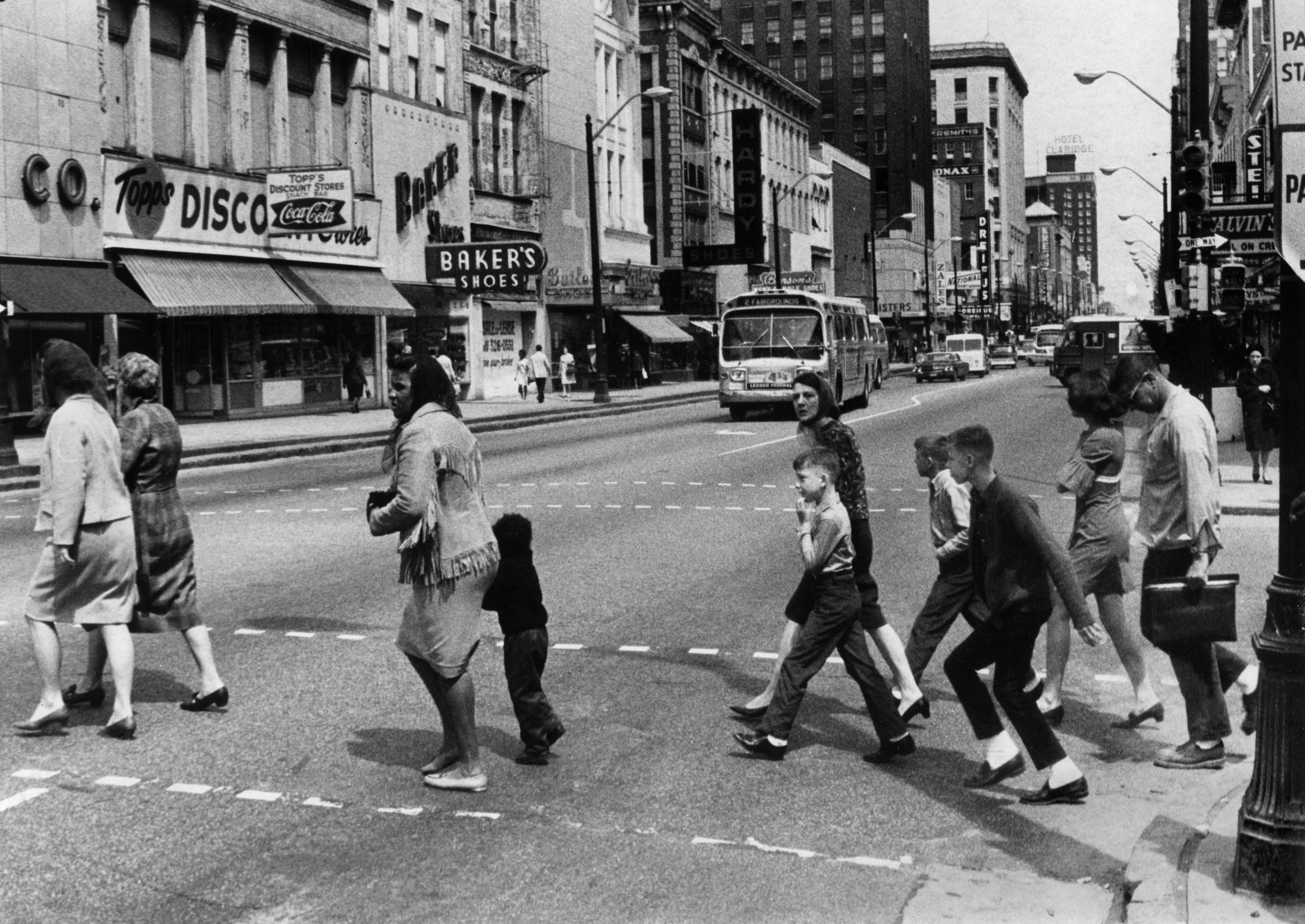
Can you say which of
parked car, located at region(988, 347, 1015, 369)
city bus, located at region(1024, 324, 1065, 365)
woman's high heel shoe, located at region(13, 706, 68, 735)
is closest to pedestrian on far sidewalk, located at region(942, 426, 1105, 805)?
woman's high heel shoe, located at region(13, 706, 68, 735)

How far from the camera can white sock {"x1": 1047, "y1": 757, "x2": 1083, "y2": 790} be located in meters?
6.69

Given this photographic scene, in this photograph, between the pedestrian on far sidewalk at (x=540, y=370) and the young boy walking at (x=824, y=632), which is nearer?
the young boy walking at (x=824, y=632)

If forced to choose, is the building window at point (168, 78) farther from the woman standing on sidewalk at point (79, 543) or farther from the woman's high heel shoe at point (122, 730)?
the woman's high heel shoe at point (122, 730)

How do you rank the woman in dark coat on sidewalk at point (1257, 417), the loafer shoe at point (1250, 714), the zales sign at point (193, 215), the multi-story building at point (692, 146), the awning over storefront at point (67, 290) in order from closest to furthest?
the loafer shoe at point (1250, 714)
the woman in dark coat on sidewalk at point (1257, 417)
the awning over storefront at point (67, 290)
the zales sign at point (193, 215)
the multi-story building at point (692, 146)

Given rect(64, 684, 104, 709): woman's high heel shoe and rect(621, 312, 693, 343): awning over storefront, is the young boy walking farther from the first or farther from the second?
rect(621, 312, 693, 343): awning over storefront

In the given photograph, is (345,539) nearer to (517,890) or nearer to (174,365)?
(517,890)

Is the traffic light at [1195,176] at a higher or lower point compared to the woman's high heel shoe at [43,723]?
higher

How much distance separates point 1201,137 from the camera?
22.3 meters

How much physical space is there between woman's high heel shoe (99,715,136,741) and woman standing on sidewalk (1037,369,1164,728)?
14.8 feet

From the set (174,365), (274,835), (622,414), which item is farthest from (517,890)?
(622,414)

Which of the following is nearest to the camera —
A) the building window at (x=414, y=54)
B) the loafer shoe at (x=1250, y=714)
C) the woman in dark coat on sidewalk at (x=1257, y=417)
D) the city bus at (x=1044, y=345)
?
the loafer shoe at (x=1250, y=714)

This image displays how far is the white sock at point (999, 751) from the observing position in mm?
6875

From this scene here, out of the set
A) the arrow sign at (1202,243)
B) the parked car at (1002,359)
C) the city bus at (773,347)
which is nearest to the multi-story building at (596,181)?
the city bus at (773,347)

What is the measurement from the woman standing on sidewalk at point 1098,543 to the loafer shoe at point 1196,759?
837 mm
